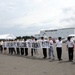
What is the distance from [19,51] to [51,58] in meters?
8.20

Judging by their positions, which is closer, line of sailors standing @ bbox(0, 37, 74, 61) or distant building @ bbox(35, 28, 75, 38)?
line of sailors standing @ bbox(0, 37, 74, 61)

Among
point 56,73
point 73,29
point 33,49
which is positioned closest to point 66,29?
point 73,29

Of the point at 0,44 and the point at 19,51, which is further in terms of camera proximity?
the point at 0,44

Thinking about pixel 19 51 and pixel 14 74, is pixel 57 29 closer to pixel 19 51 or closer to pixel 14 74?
pixel 19 51

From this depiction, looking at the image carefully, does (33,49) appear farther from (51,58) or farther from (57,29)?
(57,29)

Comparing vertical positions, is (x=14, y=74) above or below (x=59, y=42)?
below

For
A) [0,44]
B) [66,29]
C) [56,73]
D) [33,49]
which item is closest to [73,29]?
[66,29]

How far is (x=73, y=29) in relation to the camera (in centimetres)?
12262

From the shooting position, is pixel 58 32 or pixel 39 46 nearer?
pixel 39 46

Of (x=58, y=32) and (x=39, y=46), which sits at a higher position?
(x=58, y=32)

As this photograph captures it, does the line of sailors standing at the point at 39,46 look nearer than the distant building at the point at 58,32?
Yes

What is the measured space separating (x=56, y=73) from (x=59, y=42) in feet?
20.6

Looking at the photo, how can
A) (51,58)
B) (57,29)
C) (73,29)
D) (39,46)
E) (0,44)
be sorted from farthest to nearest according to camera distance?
(57,29)
(73,29)
(0,44)
(39,46)
(51,58)

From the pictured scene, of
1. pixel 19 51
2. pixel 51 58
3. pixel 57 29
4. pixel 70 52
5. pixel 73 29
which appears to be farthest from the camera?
pixel 57 29
